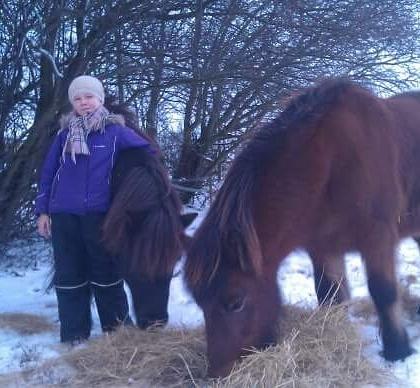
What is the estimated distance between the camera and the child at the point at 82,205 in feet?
13.3

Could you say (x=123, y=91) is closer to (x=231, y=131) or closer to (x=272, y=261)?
(x=231, y=131)

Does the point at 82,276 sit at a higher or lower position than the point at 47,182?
lower

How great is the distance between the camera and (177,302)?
5.05 metres

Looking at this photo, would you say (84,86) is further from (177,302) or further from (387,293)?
(387,293)

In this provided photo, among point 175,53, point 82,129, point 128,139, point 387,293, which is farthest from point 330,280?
point 175,53

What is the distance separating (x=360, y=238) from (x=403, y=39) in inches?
170

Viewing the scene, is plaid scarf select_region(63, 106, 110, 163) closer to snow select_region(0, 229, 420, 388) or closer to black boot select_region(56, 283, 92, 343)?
black boot select_region(56, 283, 92, 343)

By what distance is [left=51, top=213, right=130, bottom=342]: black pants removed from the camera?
162 inches

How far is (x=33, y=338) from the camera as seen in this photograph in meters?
4.28

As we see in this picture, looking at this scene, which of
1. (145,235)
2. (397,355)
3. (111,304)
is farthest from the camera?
(111,304)

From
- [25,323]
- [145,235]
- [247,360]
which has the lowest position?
[25,323]

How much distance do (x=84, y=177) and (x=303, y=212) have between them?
158cm

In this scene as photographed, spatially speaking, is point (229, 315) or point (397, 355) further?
point (397, 355)

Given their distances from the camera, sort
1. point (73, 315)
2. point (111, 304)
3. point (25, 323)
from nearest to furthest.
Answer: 1. point (73, 315)
2. point (111, 304)
3. point (25, 323)
